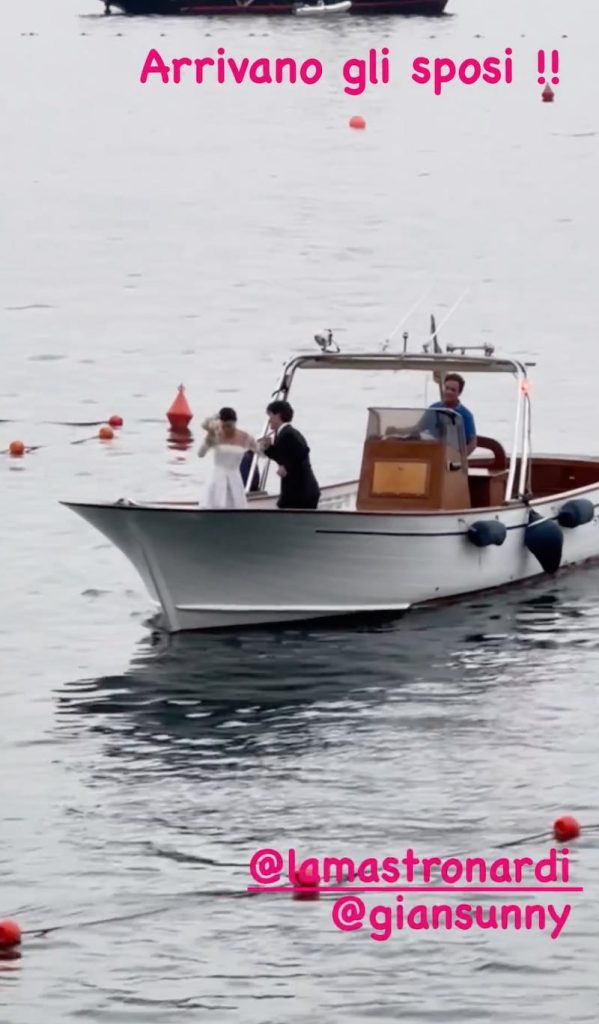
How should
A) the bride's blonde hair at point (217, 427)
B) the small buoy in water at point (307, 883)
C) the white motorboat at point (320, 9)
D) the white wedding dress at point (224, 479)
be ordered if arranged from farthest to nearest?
the white motorboat at point (320, 9)
the white wedding dress at point (224, 479)
the bride's blonde hair at point (217, 427)
the small buoy in water at point (307, 883)

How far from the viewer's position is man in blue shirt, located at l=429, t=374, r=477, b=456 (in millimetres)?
24875

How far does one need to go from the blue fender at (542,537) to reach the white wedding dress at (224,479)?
3.21 m

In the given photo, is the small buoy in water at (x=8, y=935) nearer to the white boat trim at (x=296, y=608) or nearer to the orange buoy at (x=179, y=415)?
the white boat trim at (x=296, y=608)

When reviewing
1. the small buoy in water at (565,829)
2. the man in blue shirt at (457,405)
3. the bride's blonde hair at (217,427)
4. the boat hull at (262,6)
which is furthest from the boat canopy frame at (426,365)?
the boat hull at (262,6)

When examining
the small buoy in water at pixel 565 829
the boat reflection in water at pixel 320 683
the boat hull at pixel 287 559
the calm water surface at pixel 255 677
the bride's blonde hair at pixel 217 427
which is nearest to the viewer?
the calm water surface at pixel 255 677

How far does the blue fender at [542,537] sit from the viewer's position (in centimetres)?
2511

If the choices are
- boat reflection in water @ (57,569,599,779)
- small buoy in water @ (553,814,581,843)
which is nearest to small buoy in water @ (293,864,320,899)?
small buoy in water @ (553,814,581,843)

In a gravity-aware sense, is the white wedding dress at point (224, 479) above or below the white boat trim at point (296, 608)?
above

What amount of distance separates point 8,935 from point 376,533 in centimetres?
821

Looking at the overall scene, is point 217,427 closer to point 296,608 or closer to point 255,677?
point 296,608

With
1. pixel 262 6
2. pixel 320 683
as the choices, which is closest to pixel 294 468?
pixel 320 683

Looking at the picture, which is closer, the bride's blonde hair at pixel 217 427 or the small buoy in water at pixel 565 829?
the small buoy in water at pixel 565 829

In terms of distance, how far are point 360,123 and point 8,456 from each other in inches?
2558

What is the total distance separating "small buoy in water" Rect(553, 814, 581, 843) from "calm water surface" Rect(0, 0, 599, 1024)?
4.7 inches
